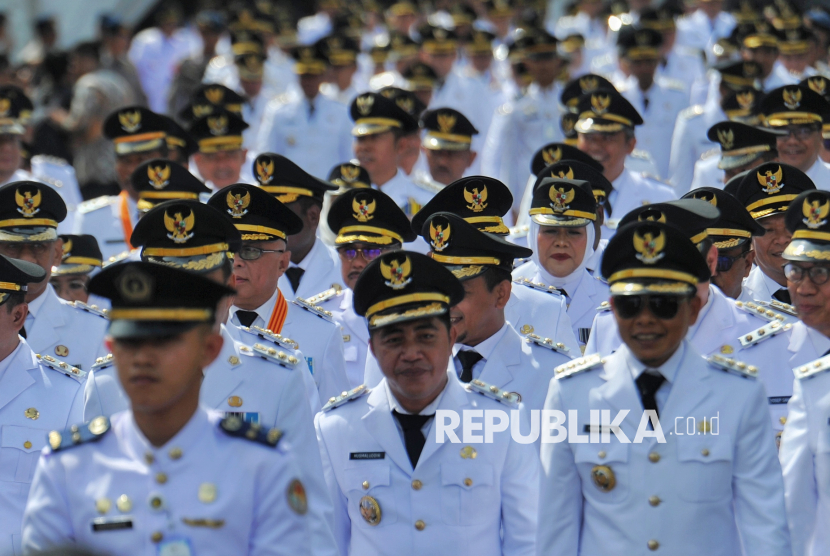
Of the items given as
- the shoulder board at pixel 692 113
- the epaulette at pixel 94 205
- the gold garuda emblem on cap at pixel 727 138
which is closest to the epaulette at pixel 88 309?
the epaulette at pixel 94 205

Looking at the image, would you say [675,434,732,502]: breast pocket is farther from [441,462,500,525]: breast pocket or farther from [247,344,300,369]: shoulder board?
[247,344,300,369]: shoulder board

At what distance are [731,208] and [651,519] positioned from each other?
7.62ft

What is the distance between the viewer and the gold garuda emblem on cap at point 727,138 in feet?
26.8

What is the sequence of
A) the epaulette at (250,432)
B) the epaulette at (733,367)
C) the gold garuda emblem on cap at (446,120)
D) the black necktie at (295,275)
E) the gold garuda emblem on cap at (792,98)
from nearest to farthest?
the epaulette at (250,432) → the epaulette at (733,367) → the black necktie at (295,275) → the gold garuda emblem on cap at (792,98) → the gold garuda emblem on cap at (446,120)

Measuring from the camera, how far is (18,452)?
508cm

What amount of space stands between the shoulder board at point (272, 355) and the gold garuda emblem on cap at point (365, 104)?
475cm

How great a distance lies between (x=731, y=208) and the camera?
19.4ft

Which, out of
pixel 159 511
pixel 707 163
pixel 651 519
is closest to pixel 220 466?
pixel 159 511

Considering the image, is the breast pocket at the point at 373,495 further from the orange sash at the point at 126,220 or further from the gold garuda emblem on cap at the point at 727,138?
the orange sash at the point at 126,220

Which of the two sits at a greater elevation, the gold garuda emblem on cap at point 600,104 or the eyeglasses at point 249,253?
the gold garuda emblem on cap at point 600,104

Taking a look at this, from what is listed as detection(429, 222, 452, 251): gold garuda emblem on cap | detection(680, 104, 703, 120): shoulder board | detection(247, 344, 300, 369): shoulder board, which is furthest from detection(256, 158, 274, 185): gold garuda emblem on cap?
detection(680, 104, 703, 120): shoulder board

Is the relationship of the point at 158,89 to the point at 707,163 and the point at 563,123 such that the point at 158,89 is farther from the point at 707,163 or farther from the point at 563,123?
the point at 707,163

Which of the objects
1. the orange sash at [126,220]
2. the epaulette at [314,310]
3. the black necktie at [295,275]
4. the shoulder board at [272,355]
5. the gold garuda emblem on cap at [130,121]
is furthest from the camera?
the gold garuda emblem on cap at [130,121]

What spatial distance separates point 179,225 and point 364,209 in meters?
2.01
